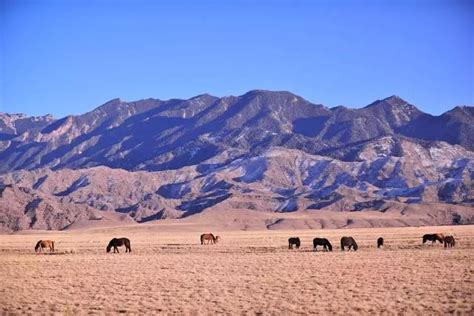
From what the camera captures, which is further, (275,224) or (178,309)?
(275,224)

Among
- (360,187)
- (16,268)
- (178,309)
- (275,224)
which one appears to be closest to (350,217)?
(275,224)

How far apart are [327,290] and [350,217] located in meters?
120

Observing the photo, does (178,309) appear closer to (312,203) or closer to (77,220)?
(77,220)

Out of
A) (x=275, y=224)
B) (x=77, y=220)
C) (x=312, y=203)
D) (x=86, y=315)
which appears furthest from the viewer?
(x=312, y=203)

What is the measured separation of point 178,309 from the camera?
20.2 meters

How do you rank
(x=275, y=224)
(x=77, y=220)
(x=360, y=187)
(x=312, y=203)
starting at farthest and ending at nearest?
(x=360, y=187) < (x=312, y=203) < (x=77, y=220) < (x=275, y=224)

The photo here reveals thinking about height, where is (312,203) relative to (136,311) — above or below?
above

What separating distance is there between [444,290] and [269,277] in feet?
25.2

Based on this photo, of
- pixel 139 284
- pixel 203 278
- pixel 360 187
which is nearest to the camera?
pixel 139 284

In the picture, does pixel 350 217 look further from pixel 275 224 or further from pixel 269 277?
pixel 269 277

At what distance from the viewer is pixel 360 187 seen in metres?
192

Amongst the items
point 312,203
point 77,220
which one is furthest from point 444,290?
point 312,203

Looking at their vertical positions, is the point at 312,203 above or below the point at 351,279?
above

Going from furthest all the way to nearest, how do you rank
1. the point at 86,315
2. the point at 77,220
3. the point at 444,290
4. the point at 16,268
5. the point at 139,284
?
the point at 77,220
the point at 16,268
the point at 139,284
the point at 444,290
the point at 86,315
